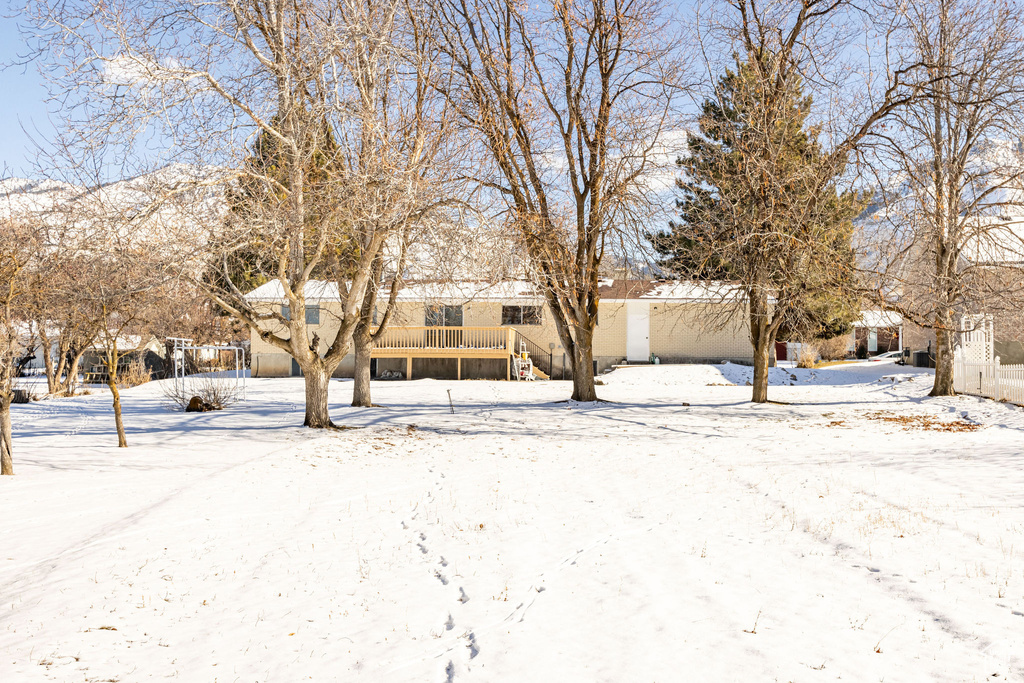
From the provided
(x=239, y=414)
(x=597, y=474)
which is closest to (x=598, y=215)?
(x=597, y=474)

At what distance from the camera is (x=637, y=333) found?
32.5 meters

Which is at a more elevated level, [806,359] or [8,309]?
[8,309]

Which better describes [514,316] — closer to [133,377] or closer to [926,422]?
[133,377]

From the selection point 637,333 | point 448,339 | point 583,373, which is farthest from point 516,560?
point 637,333

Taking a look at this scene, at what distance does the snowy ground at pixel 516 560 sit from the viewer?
14.5ft

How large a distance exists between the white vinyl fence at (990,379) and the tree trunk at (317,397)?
614 inches

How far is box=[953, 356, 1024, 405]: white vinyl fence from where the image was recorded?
57.1 feet

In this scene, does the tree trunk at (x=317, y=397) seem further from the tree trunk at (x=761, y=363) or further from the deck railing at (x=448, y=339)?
the deck railing at (x=448, y=339)

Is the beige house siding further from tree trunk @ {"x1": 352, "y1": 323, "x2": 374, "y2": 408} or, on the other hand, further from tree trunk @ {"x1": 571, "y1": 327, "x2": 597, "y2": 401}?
tree trunk @ {"x1": 352, "y1": 323, "x2": 374, "y2": 408}

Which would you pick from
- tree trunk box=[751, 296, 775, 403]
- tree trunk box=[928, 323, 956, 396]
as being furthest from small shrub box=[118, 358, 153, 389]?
tree trunk box=[928, 323, 956, 396]

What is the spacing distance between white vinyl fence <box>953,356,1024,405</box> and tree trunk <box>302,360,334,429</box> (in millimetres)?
15593

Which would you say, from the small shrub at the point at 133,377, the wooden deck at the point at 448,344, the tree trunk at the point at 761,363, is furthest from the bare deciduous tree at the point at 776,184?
the small shrub at the point at 133,377

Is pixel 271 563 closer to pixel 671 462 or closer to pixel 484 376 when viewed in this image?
pixel 671 462

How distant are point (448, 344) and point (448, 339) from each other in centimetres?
→ 22
